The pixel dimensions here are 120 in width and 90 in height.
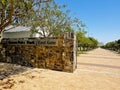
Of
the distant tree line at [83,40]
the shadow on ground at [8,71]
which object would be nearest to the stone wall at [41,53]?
the shadow on ground at [8,71]

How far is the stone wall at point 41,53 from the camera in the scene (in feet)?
35.1

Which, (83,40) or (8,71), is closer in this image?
(8,71)

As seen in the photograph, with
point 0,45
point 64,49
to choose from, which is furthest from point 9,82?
point 0,45

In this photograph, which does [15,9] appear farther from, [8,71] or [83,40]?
[83,40]

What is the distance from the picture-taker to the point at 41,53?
1163 cm

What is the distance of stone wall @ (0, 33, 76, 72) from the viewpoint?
35.1ft

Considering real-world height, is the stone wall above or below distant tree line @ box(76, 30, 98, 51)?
below

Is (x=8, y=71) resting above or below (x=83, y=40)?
below

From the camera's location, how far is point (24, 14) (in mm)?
8727

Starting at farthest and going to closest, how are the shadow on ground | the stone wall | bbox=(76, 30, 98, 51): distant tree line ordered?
bbox=(76, 30, 98, 51): distant tree line, the stone wall, the shadow on ground

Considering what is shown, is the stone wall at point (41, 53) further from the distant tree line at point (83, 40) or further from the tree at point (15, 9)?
the distant tree line at point (83, 40)

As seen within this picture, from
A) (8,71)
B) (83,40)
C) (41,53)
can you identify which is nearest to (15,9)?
(8,71)

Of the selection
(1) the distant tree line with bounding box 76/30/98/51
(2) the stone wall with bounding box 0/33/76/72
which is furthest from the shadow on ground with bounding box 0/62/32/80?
(1) the distant tree line with bounding box 76/30/98/51

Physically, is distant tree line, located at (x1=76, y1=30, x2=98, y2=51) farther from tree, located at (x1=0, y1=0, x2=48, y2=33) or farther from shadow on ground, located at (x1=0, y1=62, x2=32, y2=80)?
tree, located at (x1=0, y1=0, x2=48, y2=33)
